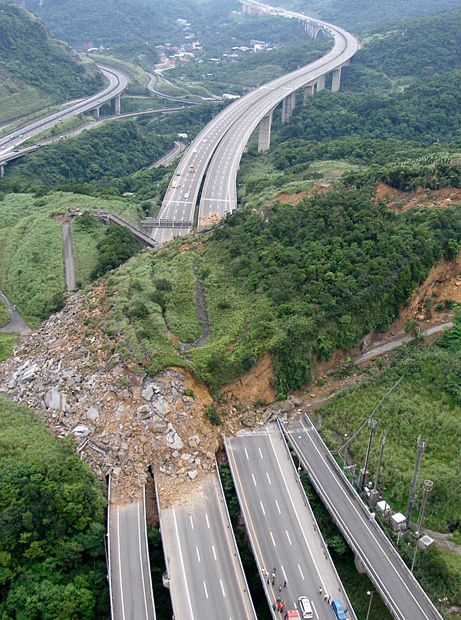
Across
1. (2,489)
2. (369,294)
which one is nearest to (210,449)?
(2,489)

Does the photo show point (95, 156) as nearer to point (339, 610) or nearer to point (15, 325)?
point (15, 325)

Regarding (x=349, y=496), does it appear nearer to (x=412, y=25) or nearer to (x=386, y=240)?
(x=386, y=240)

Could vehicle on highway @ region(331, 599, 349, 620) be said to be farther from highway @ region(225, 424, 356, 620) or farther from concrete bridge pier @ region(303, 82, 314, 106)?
concrete bridge pier @ region(303, 82, 314, 106)

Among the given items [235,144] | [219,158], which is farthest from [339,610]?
[235,144]

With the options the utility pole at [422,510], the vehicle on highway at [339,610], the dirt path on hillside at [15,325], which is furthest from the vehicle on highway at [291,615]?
the dirt path on hillside at [15,325]

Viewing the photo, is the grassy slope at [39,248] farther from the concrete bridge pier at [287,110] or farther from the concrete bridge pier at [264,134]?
the concrete bridge pier at [287,110]

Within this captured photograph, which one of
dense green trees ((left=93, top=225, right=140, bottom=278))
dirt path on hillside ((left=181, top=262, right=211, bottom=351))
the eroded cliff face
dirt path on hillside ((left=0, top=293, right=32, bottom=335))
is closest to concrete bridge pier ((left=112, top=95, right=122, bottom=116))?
dense green trees ((left=93, top=225, right=140, bottom=278))
